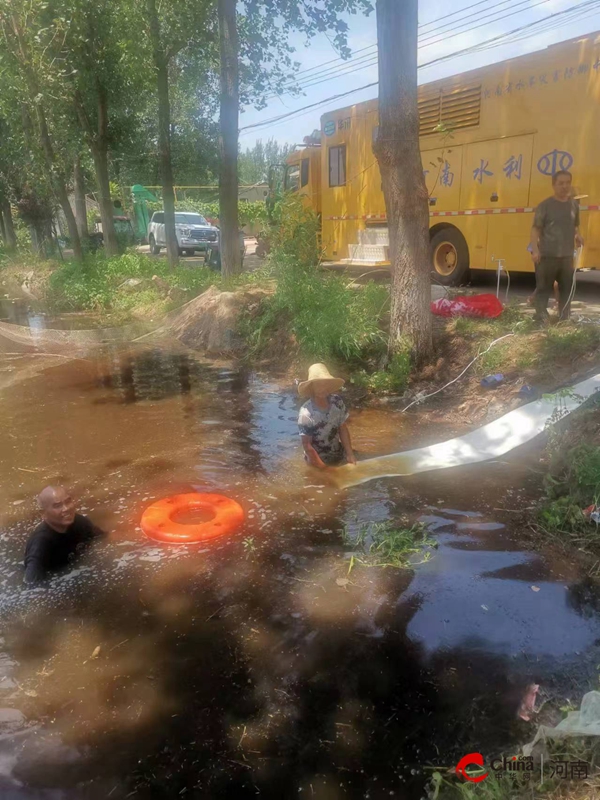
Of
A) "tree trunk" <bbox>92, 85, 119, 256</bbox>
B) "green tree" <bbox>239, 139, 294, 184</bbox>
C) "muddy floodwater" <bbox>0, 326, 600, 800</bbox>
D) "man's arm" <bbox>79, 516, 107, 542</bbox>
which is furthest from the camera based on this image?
"green tree" <bbox>239, 139, 294, 184</bbox>

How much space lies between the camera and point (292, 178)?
1786cm

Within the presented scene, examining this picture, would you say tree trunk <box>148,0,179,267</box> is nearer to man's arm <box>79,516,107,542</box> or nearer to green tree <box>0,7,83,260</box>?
green tree <box>0,7,83,260</box>

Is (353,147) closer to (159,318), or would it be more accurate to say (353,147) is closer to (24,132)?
(159,318)

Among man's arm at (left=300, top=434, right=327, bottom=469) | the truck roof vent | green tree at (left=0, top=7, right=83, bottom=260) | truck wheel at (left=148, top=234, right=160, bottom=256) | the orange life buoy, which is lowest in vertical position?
the orange life buoy

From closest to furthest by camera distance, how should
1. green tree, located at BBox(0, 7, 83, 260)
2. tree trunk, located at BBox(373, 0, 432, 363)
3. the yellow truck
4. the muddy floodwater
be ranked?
the muddy floodwater
tree trunk, located at BBox(373, 0, 432, 363)
the yellow truck
green tree, located at BBox(0, 7, 83, 260)

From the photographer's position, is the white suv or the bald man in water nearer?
the bald man in water

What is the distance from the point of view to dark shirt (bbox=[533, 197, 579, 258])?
7734 mm

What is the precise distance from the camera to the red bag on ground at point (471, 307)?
9.02m

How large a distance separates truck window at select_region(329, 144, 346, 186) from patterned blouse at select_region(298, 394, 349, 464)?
10.5 meters

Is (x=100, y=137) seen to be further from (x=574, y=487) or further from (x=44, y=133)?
(x=574, y=487)

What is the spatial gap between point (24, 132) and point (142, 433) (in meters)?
19.2

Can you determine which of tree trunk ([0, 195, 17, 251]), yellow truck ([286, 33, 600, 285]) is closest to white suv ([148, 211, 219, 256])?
tree trunk ([0, 195, 17, 251])

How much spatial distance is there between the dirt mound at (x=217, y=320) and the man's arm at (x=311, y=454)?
5.79 metres

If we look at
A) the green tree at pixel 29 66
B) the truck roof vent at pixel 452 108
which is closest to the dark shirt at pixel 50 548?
the truck roof vent at pixel 452 108
